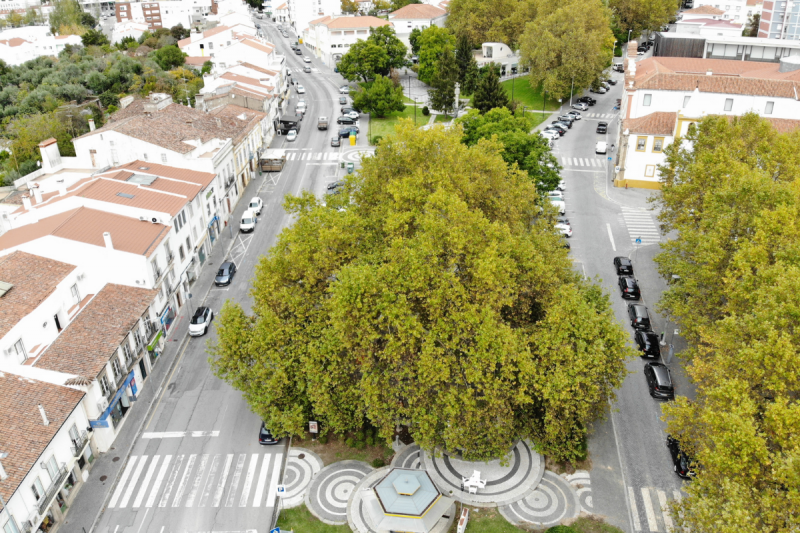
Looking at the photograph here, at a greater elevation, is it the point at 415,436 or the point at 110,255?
the point at 110,255

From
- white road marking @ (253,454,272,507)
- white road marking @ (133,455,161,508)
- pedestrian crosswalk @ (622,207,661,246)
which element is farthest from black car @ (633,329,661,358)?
white road marking @ (133,455,161,508)

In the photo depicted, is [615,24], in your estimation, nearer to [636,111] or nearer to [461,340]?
[636,111]

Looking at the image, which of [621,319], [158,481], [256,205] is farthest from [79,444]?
[621,319]

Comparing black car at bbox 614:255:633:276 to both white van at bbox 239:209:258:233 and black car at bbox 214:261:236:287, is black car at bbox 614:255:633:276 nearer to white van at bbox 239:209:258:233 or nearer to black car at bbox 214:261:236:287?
black car at bbox 214:261:236:287

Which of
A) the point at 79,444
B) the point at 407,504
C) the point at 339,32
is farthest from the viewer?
the point at 339,32

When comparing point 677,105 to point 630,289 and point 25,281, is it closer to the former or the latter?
point 630,289

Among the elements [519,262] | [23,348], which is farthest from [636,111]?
[23,348]

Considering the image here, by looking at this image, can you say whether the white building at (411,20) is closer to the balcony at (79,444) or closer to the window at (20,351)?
the window at (20,351)
